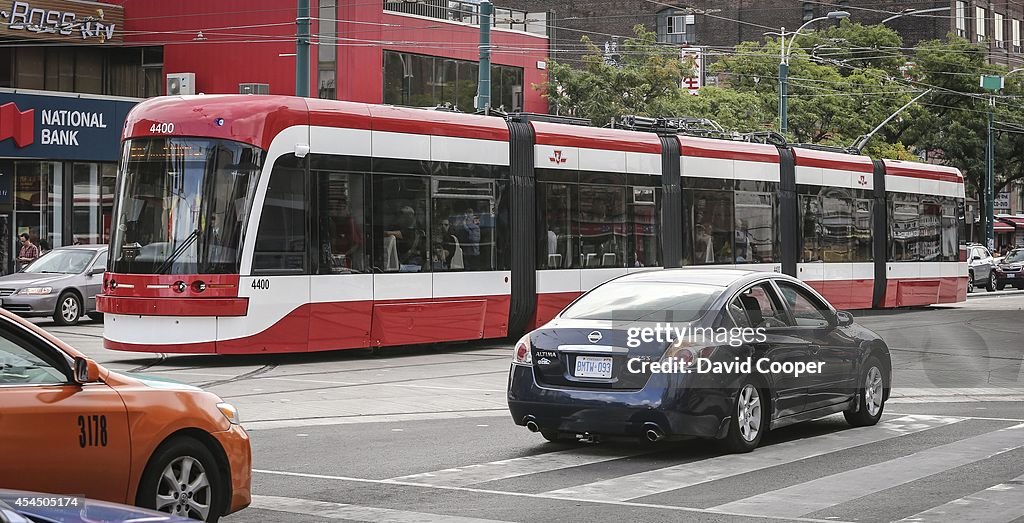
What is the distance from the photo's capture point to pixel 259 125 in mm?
17875

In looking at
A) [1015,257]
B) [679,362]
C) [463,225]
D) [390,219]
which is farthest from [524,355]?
[1015,257]

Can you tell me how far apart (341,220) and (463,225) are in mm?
2501

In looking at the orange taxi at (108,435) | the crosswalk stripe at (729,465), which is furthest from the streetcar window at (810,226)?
the orange taxi at (108,435)

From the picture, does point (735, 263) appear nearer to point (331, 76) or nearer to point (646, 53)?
point (331, 76)

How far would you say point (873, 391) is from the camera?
1261 centimetres

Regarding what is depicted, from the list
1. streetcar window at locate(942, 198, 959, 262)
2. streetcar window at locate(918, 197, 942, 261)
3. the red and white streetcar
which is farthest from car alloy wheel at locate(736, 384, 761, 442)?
streetcar window at locate(942, 198, 959, 262)

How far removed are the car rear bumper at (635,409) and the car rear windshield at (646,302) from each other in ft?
2.17

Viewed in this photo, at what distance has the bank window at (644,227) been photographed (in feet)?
77.6

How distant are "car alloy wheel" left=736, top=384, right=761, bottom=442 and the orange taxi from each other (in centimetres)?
440

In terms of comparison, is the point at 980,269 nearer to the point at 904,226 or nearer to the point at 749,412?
the point at 904,226

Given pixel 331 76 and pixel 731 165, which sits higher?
pixel 331 76

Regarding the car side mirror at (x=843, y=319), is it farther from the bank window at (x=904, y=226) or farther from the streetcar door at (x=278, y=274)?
the bank window at (x=904, y=226)

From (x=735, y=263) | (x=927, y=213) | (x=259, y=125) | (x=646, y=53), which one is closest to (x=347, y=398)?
(x=259, y=125)

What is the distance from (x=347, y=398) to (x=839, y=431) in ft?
17.1
